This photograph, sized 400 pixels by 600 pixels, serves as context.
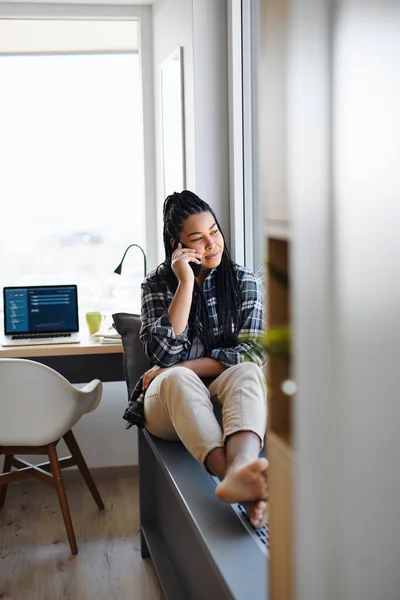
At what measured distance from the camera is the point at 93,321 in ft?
11.7

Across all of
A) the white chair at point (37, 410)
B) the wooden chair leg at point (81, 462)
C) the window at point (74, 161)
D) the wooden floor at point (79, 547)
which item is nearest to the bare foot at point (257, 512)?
the wooden floor at point (79, 547)

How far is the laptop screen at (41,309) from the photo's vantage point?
11.6 feet

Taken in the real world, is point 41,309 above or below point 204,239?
below

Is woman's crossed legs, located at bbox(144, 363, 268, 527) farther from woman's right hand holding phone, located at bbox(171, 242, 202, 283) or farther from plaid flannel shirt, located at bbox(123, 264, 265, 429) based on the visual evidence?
woman's right hand holding phone, located at bbox(171, 242, 202, 283)

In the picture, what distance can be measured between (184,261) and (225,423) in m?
0.72

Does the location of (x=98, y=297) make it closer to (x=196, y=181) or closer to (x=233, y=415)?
(x=196, y=181)

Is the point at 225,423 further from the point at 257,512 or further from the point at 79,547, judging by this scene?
the point at 79,547

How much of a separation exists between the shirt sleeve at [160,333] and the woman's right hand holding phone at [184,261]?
0.39 feet

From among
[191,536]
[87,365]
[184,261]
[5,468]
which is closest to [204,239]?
[184,261]

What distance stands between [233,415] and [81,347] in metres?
1.38

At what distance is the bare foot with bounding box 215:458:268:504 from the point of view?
5.89 ft

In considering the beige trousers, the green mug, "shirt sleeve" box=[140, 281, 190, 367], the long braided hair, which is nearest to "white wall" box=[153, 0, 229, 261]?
the long braided hair

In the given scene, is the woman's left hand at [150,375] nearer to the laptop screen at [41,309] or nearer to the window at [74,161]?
the laptop screen at [41,309]

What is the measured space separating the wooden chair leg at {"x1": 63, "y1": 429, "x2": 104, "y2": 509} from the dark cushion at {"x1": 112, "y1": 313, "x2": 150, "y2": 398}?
48 cm
